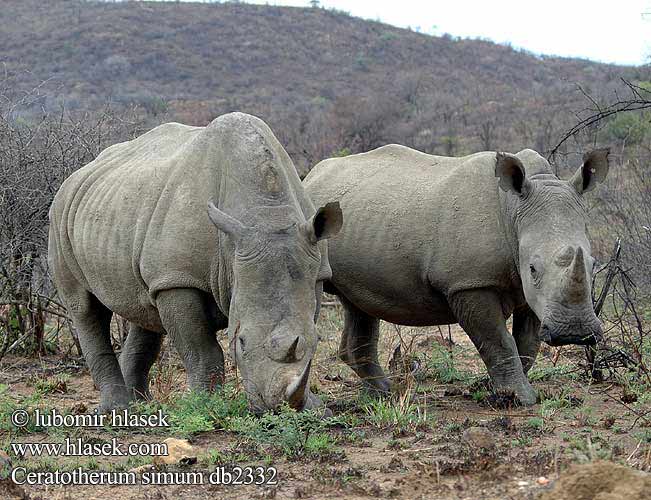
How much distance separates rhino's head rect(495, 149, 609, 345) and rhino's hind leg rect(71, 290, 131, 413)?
123 inches

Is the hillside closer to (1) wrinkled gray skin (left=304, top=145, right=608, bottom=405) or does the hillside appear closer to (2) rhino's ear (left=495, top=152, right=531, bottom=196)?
(1) wrinkled gray skin (left=304, top=145, right=608, bottom=405)

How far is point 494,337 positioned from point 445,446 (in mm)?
1796

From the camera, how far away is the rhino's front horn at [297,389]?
5.12m

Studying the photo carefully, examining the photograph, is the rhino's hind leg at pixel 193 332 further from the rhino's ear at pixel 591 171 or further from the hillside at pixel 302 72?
the hillside at pixel 302 72

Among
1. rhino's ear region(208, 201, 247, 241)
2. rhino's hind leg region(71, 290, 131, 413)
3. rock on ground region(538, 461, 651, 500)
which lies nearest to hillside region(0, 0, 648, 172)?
rhino's hind leg region(71, 290, 131, 413)

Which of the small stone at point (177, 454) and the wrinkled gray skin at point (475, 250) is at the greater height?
the wrinkled gray skin at point (475, 250)

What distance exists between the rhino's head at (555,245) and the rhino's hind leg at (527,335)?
36.4 inches

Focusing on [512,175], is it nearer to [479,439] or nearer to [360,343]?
[479,439]

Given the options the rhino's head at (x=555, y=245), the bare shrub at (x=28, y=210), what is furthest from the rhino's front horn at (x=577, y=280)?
the bare shrub at (x=28, y=210)

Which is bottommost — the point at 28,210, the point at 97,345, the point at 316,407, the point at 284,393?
the point at 97,345

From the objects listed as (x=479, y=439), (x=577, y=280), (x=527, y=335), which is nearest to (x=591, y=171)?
→ (x=577, y=280)

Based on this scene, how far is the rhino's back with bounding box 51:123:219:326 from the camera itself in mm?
6176

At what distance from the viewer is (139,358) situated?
25.9ft

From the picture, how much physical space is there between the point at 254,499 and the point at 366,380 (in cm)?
354
